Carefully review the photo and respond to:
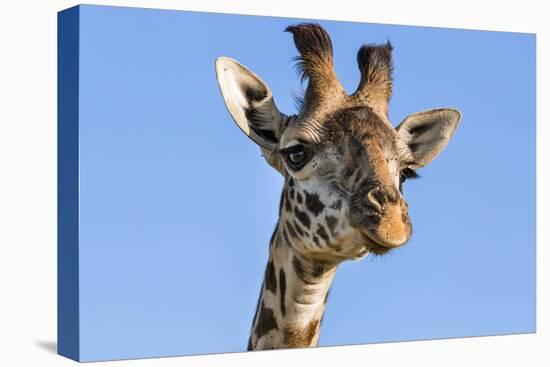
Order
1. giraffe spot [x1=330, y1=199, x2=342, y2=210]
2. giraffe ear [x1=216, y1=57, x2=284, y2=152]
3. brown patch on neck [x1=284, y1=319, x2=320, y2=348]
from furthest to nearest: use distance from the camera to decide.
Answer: giraffe ear [x1=216, y1=57, x2=284, y2=152] → brown patch on neck [x1=284, y1=319, x2=320, y2=348] → giraffe spot [x1=330, y1=199, x2=342, y2=210]

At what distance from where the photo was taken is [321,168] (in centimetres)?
870

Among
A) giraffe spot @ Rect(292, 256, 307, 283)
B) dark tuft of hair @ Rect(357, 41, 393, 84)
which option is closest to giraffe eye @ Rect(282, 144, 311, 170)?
giraffe spot @ Rect(292, 256, 307, 283)

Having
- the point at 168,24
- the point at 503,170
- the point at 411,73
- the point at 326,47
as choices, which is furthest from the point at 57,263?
the point at 503,170

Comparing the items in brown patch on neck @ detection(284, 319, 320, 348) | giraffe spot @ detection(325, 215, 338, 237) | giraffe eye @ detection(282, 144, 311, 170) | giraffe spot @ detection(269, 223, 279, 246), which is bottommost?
brown patch on neck @ detection(284, 319, 320, 348)

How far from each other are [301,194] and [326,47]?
1339mm

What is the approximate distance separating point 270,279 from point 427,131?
6.09ft

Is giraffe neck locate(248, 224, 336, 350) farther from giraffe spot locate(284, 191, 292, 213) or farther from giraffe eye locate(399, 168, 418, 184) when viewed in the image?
giraffe eye locate(399, 168, 418, 184)

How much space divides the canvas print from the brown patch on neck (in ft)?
0.04

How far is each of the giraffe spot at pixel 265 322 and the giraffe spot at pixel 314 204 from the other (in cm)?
86

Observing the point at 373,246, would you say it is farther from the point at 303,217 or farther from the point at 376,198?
the point at 303,217

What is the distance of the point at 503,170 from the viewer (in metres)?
11.3

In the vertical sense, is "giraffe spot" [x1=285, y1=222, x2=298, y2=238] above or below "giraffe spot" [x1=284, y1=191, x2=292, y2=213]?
below

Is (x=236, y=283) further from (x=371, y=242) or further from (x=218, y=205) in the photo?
(x=371, y=242)

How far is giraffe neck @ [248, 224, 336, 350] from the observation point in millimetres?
8812
